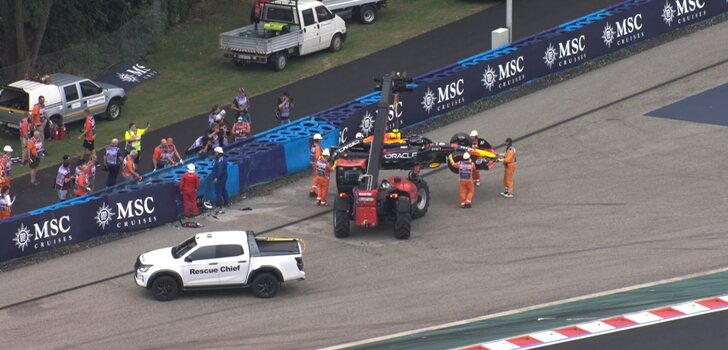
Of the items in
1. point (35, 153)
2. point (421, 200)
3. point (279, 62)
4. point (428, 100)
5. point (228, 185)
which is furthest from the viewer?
point (279, 62)

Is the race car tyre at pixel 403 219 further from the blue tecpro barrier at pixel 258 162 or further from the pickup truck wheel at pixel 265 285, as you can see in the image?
the blue tecpro barrier at pixel 258 162

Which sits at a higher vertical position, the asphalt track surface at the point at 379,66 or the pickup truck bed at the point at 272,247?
the asphalt track surface at the point at 379,66

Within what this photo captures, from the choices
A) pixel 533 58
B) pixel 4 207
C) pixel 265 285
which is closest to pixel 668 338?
pixel 265 285

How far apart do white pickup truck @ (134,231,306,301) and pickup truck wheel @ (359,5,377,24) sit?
888 inches

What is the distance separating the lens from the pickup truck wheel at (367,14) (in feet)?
170

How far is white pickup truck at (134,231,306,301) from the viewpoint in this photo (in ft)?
99.1

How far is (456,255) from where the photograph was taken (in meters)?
32.6

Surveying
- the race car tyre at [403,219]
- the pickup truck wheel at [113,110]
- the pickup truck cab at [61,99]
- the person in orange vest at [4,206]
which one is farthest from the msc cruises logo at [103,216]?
the pickup truck wheel at [113,110]

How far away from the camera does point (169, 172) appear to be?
36.3 m

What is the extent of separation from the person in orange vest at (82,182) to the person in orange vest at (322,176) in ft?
19.3

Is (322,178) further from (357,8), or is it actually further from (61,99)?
(357,8)

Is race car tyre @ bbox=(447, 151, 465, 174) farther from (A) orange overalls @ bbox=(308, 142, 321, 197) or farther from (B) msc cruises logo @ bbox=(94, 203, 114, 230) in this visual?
(B) msc cruises logo @ bbox=(94, 203, 114, 230)

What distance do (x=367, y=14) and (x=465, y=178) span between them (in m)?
18.1

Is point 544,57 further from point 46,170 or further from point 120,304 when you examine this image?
point 120,304
